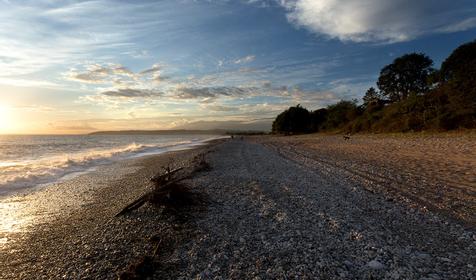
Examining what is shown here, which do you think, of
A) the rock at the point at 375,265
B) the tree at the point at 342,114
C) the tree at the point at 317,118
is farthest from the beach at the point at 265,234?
the tree at the point at 317,118

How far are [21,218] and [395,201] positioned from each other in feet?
37.8

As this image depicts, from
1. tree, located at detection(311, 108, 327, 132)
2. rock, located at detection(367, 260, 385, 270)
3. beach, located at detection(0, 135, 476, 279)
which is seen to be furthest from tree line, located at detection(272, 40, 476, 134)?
rock, located at detection(367, 260, 385, 270)

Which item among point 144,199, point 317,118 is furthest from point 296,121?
point 144,199

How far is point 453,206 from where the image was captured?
8.46 m

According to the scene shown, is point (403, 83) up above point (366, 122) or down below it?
above

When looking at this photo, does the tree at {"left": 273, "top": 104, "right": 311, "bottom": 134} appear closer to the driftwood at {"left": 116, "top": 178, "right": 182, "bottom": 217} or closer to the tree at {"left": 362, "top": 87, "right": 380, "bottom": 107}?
the tree at {"left": 362, "top": 87, "right": 380, "bottom": 107}

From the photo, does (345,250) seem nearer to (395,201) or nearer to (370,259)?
(370,259)

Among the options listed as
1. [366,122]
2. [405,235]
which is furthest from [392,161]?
[366,122]

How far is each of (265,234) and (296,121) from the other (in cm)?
10334

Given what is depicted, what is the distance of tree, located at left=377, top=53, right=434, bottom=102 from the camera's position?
72.1 m

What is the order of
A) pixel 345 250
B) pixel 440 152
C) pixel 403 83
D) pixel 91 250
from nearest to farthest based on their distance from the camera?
pixel 345 250
pixel 91 250
pixel 440 152
pixel 403 83

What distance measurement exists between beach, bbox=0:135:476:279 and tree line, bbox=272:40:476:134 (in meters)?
32.0

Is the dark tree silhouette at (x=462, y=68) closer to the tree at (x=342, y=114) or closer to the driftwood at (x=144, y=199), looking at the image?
the tree at (x=342, y=114)

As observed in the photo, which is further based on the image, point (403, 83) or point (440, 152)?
point (403, 83)
